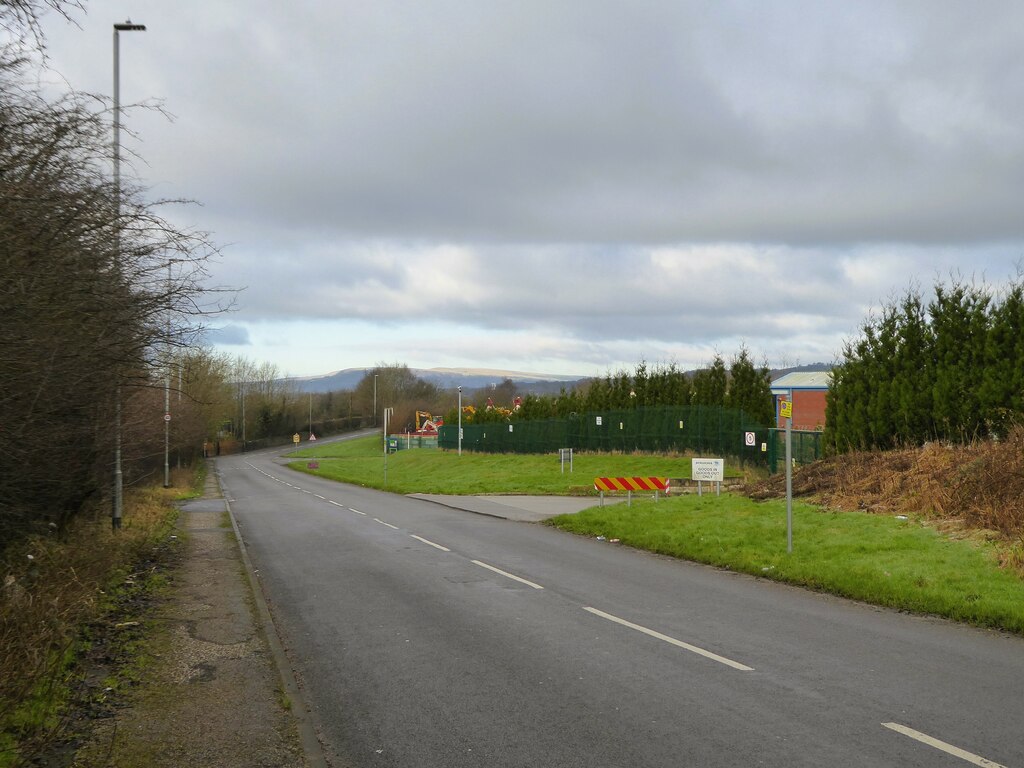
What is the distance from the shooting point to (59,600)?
888 cm

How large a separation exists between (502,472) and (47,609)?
42.0 meters

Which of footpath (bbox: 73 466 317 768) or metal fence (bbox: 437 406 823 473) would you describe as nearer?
footpath (bbox: 73 466 317 768)

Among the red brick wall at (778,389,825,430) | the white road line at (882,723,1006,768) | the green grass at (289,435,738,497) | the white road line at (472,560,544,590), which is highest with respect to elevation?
the red brick wall at (778,389,825,430)

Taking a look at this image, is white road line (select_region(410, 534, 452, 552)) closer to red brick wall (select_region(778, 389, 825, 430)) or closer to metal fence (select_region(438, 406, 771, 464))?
metal fence (select_region(438, 406, 771, 464))

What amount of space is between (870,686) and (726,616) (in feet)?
10.7

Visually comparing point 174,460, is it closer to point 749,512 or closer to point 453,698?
point 749,512

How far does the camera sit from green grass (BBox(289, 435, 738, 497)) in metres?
38.2

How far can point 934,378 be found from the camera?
23062 mm

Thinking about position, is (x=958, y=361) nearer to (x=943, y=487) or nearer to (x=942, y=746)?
(x=943, y=487)

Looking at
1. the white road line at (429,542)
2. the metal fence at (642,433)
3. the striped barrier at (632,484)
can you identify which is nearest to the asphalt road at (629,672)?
the white road line at (429,542)

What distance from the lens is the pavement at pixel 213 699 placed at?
19.3 feet

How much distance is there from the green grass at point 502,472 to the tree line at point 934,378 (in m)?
9.91

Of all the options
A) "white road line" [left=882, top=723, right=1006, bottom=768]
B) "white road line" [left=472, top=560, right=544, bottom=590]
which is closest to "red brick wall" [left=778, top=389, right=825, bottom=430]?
"white road line" [left=472, top=560, right=544, bottom=590]

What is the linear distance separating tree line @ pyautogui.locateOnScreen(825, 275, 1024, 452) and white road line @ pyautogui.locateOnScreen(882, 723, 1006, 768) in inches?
620
